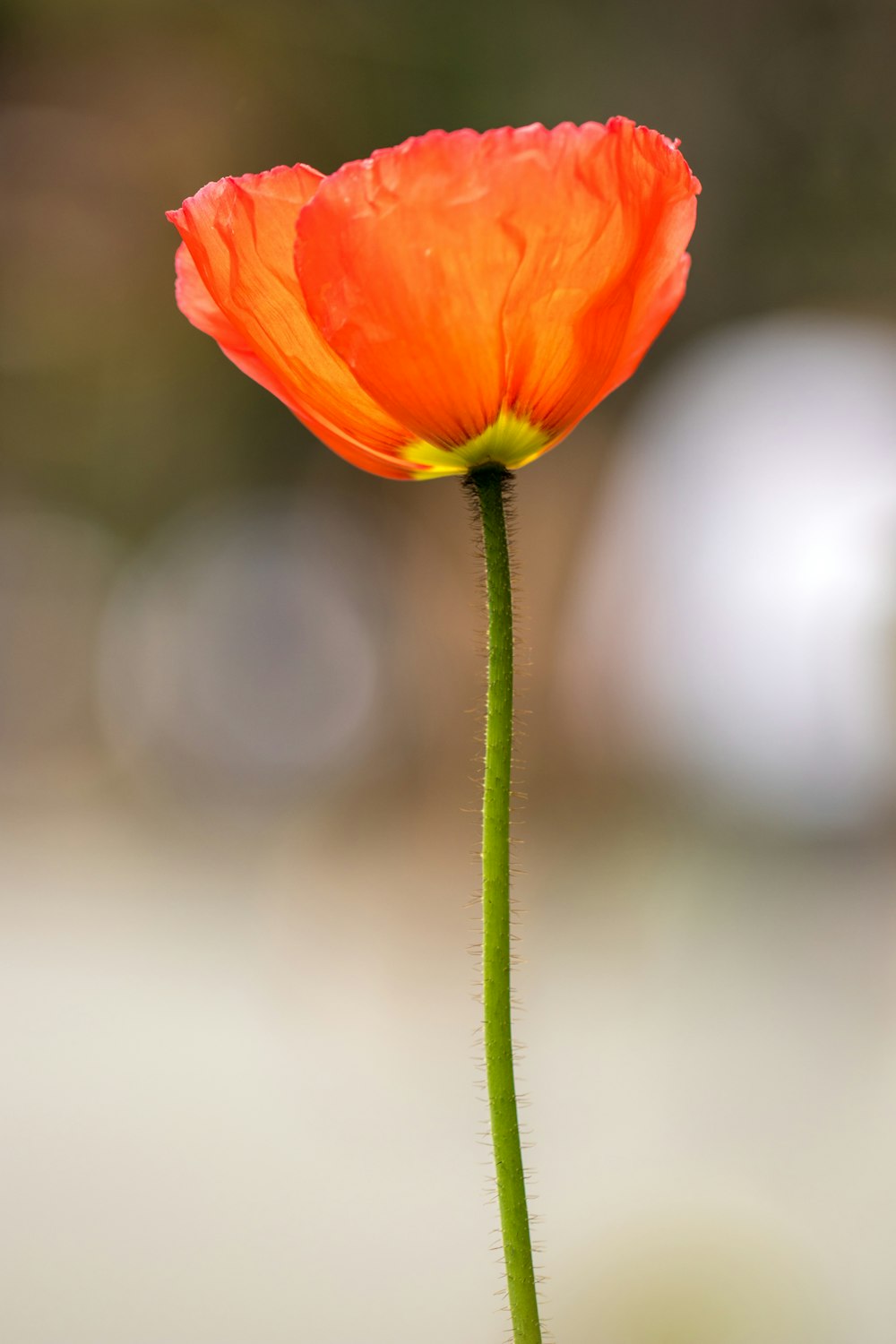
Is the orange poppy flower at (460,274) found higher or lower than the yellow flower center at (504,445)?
higher

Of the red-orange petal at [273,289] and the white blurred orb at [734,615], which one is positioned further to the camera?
the white blurred orb at [734,615]

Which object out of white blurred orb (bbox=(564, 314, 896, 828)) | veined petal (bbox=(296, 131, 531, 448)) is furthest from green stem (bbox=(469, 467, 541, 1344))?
white blurred orb (bbox=(564, 314, 896, 828))

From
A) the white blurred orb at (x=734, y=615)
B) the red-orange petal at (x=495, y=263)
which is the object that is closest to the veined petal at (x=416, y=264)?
the red-orange petal at (x=495, y=263)

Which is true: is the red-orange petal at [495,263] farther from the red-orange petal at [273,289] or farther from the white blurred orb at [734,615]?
the white blurred orb at [734,615]

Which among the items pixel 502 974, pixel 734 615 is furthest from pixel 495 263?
pixel 734 615

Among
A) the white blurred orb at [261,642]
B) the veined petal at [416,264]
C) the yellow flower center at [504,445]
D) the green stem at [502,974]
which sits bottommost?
the green stem at [502,974]

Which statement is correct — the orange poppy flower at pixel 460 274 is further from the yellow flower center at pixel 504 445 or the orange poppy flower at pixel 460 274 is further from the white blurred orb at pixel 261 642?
the white blurred orb at pixel 261 642

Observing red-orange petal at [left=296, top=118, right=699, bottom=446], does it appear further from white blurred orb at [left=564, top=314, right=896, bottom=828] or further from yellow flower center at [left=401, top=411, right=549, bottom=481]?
white blurred orb at [left=564, top=314, right=896, bottom=828]

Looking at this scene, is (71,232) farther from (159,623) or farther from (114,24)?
(159,623)
